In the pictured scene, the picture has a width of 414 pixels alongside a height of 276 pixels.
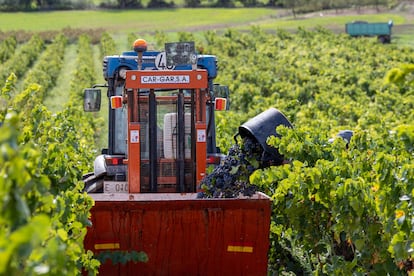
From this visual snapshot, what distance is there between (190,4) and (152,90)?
7651 centimetres

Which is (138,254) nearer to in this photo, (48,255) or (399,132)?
(399,132)

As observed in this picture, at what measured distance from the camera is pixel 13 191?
4.20 m

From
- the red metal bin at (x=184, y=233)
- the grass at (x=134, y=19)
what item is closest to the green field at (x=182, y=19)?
the grass at (x=134, y=19)

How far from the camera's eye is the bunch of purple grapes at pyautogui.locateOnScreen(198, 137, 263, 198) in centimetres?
950

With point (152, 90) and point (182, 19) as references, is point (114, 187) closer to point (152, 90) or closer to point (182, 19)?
point (152, 90)

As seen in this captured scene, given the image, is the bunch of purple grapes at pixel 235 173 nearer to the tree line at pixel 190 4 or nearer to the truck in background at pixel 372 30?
the truck in background at pixel 372 30

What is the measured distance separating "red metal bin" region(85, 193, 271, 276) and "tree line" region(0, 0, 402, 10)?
68858mm

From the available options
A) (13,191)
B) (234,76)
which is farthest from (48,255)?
(234,76)

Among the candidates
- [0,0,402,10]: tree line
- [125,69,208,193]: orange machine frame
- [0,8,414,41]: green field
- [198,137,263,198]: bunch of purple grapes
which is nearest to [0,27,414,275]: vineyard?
[198,137,263,198]: bunch of purple grapes

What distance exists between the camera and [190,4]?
85438 mm

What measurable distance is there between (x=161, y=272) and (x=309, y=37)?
46407mm

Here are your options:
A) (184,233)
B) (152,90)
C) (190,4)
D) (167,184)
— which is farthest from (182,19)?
(184,233)

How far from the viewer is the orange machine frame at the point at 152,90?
9.65 m

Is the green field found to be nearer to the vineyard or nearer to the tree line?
the tree line
